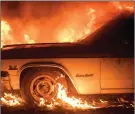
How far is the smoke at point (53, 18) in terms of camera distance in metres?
8.88

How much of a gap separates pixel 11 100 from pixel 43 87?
2.75ft

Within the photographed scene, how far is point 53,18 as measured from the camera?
953cm

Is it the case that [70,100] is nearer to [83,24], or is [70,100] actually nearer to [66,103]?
[66,103]

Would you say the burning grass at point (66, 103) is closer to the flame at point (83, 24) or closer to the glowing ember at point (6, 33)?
the flame at point (83, 24)

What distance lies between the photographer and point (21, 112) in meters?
6.69

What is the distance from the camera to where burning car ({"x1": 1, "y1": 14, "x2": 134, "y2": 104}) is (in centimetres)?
656

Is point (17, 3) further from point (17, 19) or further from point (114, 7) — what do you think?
point (114, 7)

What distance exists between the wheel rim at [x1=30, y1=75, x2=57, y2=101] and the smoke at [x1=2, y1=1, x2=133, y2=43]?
2.40m

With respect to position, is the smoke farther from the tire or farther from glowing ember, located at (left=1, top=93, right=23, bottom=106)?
glowing ember, located at (left=1, top=93, right=23, bottom=106)

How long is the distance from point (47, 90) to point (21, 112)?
2.15 ft

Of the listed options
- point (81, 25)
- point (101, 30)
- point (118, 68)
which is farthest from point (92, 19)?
point (118, 68)

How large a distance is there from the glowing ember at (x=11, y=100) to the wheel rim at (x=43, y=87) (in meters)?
0.50

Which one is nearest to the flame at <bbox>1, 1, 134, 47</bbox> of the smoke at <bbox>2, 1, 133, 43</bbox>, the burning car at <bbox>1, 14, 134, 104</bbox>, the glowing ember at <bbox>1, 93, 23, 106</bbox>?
the smoke at <bbox>2, 1, 133, 43</bbox>

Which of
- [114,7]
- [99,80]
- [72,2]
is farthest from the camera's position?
[72,2]
